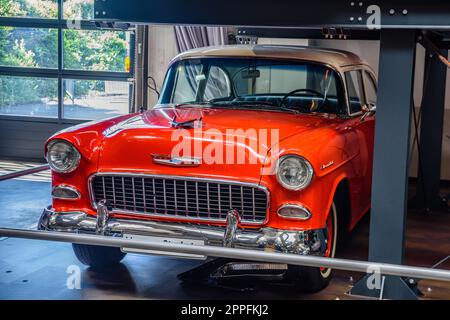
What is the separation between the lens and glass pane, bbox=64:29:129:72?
10523 millimetres

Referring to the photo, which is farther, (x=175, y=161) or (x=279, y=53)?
(x=279, y=53)

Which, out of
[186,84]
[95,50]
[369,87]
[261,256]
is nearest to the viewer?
[261,256]

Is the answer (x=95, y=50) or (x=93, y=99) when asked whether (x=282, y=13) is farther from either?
(x=93, y=99)

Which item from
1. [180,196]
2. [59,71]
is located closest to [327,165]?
[180,196]

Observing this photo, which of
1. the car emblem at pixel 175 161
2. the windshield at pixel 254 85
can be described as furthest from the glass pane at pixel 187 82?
the car emblem at pixel 175 161

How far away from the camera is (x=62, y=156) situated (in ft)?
15.6

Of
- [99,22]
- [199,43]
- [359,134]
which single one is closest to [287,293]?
[359,134]

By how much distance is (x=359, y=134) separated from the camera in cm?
549

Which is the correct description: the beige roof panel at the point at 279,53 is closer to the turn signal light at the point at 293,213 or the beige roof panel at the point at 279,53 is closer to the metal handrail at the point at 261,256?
the turn signal light at the point at 293,213

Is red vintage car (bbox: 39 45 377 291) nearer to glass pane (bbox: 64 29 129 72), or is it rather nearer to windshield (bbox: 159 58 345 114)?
windshield (bbox: 159 58 345 114)

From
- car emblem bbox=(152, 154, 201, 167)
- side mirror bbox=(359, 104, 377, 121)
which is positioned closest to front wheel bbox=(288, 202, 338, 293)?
car emblem bbox=(152, 154, 201, 167)

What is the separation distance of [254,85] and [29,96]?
610 cm

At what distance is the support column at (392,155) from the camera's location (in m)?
4.25

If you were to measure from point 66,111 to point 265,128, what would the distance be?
662 centimetres
